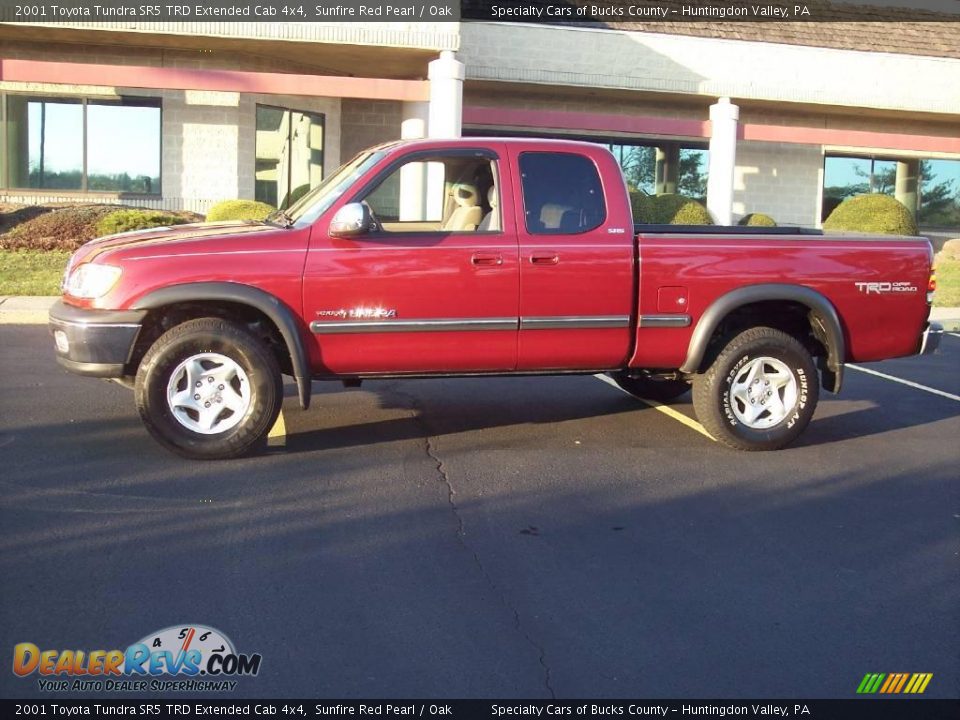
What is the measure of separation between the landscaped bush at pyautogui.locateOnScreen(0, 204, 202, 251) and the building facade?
2351mm

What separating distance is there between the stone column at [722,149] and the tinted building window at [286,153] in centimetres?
838

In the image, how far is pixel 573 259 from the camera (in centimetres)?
736

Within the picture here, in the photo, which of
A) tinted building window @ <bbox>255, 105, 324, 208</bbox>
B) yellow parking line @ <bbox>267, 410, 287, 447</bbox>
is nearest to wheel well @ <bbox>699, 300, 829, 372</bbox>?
yellow parking line @ <bbox>267, 410, 287, 447</bbox>

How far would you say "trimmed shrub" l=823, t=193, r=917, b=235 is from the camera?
22500 mm

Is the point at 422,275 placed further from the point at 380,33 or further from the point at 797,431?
the point at 380,33

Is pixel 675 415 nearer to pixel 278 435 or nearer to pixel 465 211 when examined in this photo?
pixel 465 211

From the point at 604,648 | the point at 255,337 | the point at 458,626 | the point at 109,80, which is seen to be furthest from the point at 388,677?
the point at 109,80

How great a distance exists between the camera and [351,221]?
272 inches

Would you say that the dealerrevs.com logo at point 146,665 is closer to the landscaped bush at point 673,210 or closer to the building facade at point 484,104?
the building facade at point 484,104

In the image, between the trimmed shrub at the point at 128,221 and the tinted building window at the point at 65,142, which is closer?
the trimmed shrub at the point at 128,221

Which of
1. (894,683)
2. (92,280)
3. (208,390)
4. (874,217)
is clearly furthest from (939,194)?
(894,683)

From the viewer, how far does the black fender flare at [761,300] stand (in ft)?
24.7

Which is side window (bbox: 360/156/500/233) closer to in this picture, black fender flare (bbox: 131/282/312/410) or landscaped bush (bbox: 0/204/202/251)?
black fender flare (bbox: 131/282/312/410)
